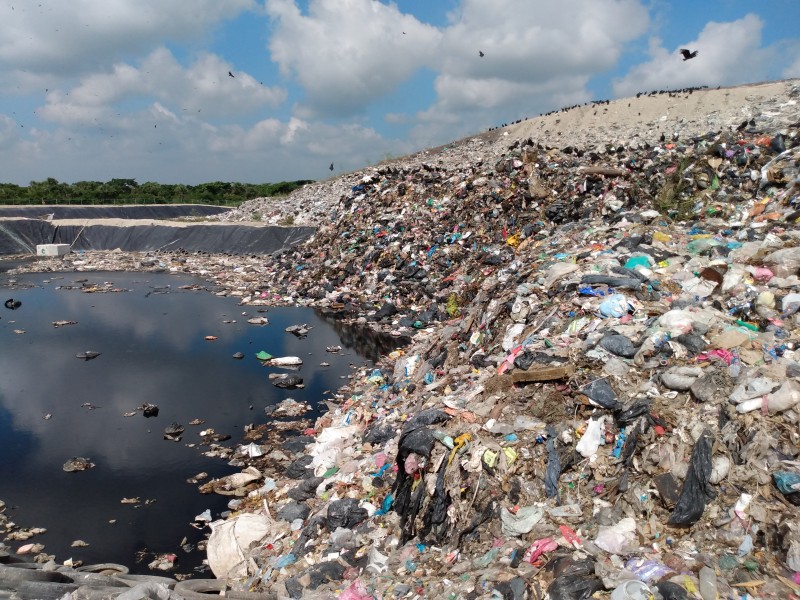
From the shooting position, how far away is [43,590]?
297cm

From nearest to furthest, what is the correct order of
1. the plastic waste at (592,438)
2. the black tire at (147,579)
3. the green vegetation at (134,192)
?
the plastic waste at (592,438)
the black tire at (147,579)
the green vegetation at (134,192)

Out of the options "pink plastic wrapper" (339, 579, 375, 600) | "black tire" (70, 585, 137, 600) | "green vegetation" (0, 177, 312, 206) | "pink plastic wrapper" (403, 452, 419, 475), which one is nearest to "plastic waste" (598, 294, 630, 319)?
"pink plastic wrapper" (403, 452, 419, 475)

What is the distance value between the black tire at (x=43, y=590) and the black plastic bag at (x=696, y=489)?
349cm

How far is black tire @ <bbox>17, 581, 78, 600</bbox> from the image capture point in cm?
295

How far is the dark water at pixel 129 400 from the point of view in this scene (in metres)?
4.58

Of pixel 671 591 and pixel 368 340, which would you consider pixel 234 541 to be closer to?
pixel 671 591

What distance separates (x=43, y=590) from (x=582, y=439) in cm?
341

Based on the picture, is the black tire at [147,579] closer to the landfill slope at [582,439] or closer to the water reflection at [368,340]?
the landfill slope at [582,439]

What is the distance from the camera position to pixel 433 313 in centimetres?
971

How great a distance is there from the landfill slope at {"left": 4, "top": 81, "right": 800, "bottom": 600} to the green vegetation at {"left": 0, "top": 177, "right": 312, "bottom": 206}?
3011cm

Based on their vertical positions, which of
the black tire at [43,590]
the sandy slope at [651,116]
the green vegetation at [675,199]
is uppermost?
the sandy slope at [651,116]

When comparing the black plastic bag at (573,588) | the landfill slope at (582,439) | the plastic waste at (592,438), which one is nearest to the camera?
the black plastic bag at (573,588)

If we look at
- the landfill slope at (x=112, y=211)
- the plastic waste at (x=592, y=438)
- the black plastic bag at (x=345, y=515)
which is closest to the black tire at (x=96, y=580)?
the black plastic bag at (x=345, y=515)

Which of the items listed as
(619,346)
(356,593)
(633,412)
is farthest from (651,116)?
(356,593)
